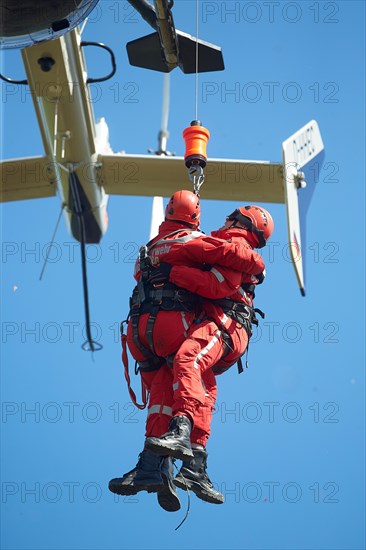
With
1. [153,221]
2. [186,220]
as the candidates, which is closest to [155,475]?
[186,220]

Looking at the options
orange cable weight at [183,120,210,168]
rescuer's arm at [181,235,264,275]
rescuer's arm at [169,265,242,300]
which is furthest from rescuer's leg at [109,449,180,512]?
orange cable weight at [183,120,210,168]

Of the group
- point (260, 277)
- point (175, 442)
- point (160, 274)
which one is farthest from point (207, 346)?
point (175, 442)

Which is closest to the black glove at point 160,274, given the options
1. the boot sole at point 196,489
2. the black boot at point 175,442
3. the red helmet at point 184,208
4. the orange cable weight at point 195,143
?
the red helmet at point 184,208

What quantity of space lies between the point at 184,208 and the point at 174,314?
0.76m

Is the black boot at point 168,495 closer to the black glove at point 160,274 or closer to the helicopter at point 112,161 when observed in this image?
the black glove at point 160,274

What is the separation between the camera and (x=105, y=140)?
12500 millimetres

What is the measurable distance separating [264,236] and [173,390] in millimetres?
1331

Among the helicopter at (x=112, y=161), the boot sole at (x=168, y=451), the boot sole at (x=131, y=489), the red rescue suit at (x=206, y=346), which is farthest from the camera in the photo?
the helicopter at (x=112, y=161)

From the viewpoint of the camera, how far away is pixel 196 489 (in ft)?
21.7

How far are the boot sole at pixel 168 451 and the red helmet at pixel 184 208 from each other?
173 cm

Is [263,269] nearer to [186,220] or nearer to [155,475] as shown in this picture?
[186,220]

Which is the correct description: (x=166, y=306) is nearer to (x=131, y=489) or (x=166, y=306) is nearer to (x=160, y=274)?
(x=160, y=274)

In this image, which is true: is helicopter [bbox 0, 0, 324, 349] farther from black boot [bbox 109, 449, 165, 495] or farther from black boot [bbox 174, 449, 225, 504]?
black boot [bbox 109, 449, 165, 495]

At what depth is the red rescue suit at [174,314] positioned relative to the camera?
7.03m
